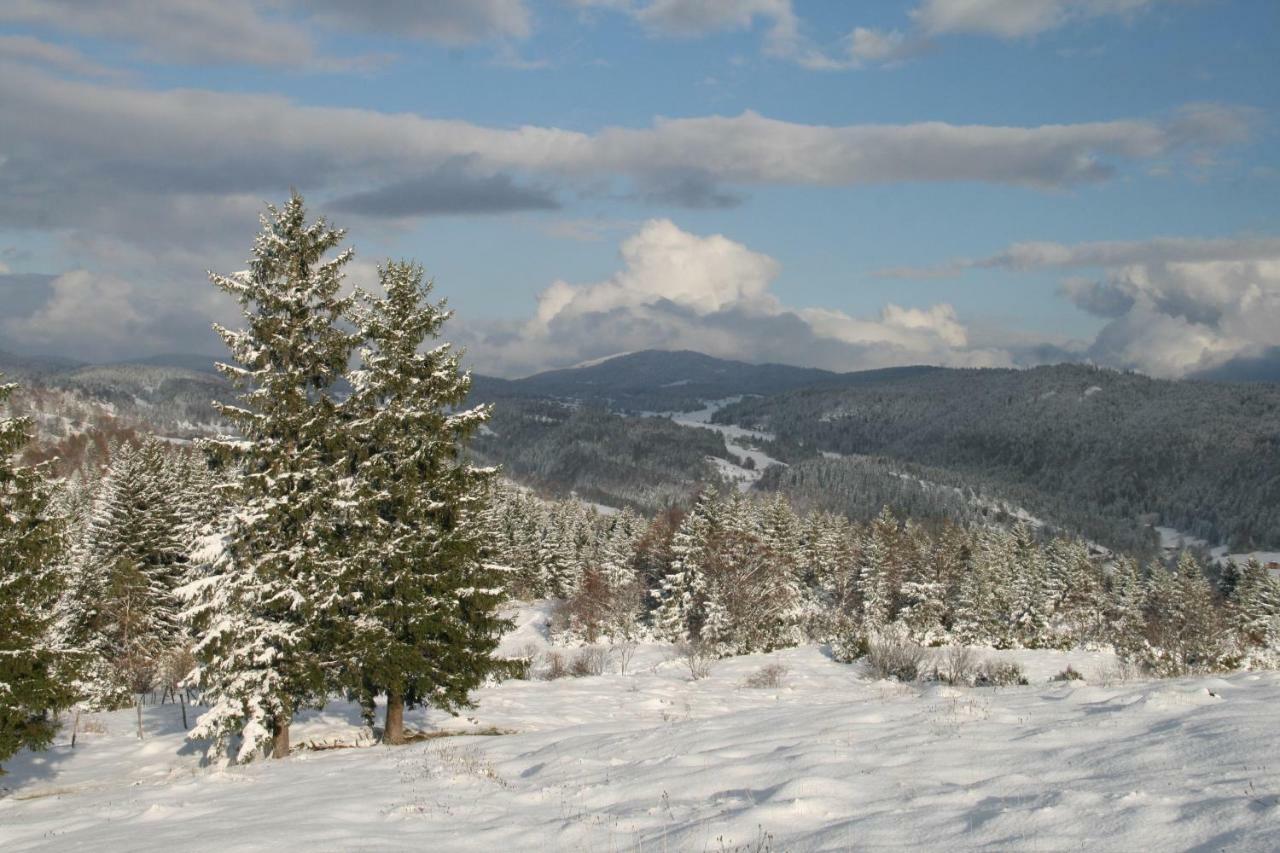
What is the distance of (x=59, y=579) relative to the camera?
17.5 meters

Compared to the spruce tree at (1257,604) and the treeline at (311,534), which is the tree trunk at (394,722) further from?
the spruce tree at (1257,604)

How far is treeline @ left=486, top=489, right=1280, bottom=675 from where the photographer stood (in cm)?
5181

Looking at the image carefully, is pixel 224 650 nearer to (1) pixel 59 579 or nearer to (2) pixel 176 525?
(1) pixel 59 579

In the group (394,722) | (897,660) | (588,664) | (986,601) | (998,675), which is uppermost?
(394,722)

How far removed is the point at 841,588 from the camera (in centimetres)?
7725

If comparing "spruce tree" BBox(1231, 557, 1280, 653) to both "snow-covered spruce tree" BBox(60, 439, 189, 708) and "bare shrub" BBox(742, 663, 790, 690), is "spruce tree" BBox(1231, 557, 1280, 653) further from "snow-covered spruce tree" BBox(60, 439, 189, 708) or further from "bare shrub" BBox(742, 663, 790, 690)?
"snow-covered spruce tree" BBox(60, 439, 189, 708)

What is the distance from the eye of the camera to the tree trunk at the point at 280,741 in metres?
18.9

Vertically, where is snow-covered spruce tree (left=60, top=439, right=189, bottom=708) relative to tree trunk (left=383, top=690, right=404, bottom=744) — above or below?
above

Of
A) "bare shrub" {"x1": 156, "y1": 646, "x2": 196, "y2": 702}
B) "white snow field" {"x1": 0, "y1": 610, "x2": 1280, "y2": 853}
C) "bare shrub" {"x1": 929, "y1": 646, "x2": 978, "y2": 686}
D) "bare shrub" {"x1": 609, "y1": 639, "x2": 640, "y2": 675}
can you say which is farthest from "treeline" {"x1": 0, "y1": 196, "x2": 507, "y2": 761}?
"bare shrub" {"x1": 609, "y1": 639, "x2": 640, "y2": 675}

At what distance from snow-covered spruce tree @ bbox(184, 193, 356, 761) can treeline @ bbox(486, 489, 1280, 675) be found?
2112 cm

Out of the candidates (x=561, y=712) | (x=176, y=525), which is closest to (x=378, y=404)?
(x=561, y=712)

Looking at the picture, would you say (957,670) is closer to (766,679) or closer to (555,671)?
(766,679)

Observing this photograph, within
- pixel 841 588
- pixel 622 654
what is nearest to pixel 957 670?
pixel 622 654

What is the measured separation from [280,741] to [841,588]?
213ft
